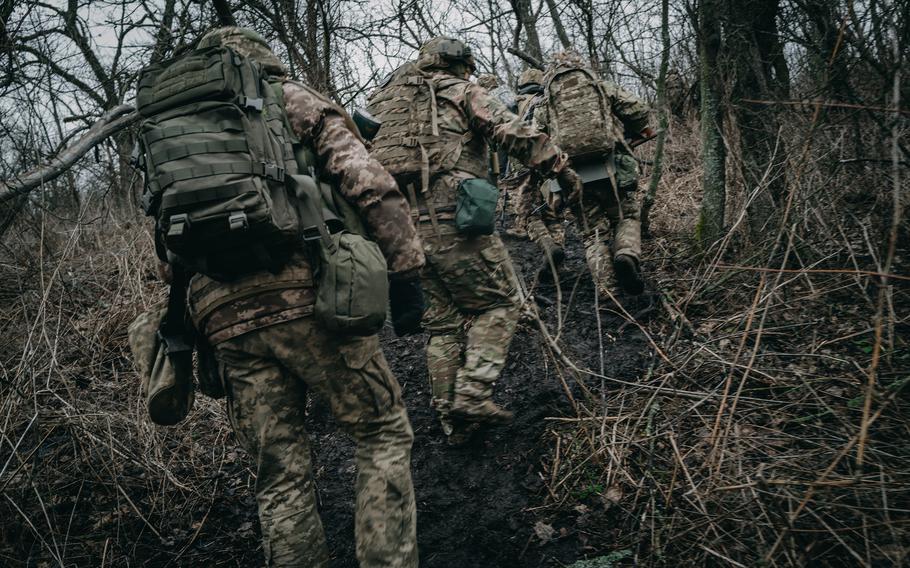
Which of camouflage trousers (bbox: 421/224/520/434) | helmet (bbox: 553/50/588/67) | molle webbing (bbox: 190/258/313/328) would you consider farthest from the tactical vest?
helmet (bbox: 553/50/588/67)

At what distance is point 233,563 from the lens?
272 centimetres

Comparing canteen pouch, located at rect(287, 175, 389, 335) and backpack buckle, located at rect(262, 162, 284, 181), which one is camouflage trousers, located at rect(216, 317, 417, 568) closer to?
canteen pouch, located at rect(287, 175, 389, 335)

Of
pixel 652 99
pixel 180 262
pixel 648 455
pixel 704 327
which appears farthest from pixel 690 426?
pixel 652 99

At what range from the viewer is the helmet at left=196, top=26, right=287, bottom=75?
2.20m

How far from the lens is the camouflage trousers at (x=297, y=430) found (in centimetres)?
193

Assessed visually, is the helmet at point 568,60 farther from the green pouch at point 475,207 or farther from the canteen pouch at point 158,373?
the canteen pouch at point 158,373

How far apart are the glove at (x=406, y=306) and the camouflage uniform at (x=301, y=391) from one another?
0.58 m

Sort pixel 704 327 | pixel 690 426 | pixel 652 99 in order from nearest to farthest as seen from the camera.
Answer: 1. pixel 690 426
2. pixel 704 327
3. pixel 652 99

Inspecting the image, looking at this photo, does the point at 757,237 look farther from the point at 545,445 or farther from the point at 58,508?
the point at 58,508

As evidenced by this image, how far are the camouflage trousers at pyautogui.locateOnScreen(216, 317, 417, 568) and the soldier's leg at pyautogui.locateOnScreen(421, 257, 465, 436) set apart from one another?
123cm

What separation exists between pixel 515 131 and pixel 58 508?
11.7 ft

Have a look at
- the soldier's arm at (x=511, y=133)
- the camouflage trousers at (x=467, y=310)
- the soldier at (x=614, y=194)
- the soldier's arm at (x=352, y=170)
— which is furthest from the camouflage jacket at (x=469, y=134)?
the soldier at (x=614, y=194)

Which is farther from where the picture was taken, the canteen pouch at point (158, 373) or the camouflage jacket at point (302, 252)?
the canteen pouch at point (158, 373)

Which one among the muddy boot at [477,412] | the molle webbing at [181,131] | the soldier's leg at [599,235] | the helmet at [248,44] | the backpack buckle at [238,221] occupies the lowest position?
the muddy boot at [477,412]
